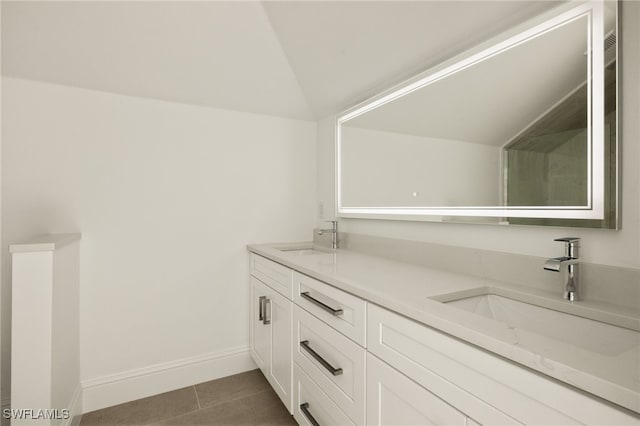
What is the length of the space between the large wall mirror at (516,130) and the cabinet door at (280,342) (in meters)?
0.80

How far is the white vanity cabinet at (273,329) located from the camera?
5.47ft

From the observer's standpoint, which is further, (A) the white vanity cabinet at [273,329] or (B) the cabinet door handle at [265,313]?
(B) the cabinet door handle at [265,313]

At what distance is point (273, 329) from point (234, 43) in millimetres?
1731

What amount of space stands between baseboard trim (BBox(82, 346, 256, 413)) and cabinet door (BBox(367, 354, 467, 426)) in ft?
4.88

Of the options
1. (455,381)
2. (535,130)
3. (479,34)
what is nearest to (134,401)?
(455,381)

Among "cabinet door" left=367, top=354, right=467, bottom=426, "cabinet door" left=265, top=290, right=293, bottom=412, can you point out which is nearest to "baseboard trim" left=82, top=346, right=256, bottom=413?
"cabinet door" left=265, top=290, right=293, bottom=412

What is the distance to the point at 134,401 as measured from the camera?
196 cm

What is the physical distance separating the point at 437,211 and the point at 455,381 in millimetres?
913

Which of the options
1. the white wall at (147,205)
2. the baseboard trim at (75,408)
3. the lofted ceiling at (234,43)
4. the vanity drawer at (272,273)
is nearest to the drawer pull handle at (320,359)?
the vanity drawer at (272,273)

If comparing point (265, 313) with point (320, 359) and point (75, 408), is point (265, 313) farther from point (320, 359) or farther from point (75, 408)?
point (75, 408)

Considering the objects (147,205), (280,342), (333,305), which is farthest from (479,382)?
(147,205)

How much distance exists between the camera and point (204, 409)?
6.16ft

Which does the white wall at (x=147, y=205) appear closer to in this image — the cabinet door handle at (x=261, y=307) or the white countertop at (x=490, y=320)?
the cabinet door handle at (x=261, y=307)

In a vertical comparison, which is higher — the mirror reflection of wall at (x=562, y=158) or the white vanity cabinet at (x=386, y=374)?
the mirror reflection of wall at (x=562, y=158)
